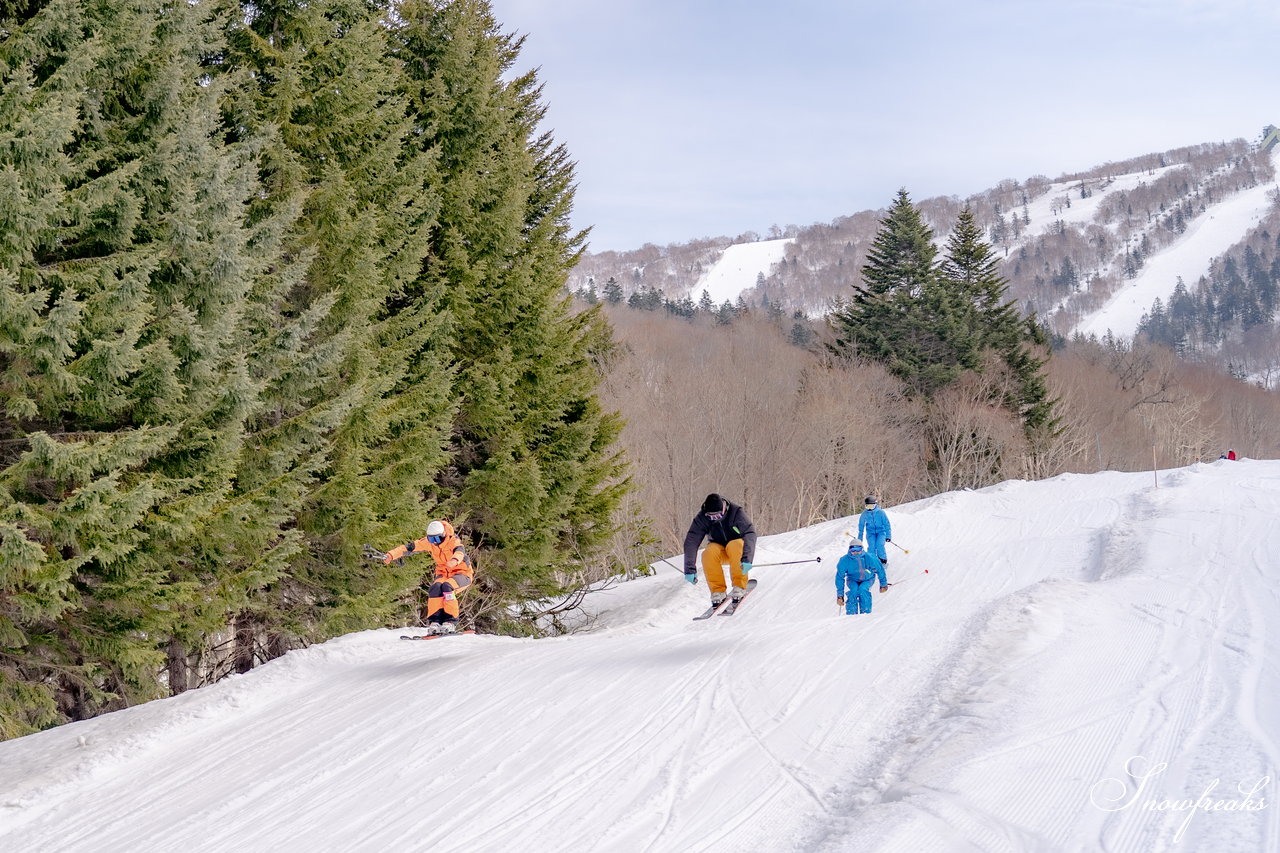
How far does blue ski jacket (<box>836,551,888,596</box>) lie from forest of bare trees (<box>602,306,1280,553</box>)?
19.7 ft

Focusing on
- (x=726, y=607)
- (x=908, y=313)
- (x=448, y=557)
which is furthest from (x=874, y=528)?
(x=908, y=313)

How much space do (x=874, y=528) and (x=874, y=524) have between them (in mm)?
90

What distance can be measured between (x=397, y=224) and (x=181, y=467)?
6.15 m

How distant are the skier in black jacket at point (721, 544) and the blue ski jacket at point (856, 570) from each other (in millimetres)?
2666

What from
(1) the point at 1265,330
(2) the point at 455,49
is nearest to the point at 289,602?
(2) the point at 455,49

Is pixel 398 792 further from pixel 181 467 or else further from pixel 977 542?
pixel 977 542

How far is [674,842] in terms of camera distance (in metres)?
4.92

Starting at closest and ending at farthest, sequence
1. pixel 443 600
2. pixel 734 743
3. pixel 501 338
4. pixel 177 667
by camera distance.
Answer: pixel 734 743
pixel 443 600
pixel 177 667
pixel 501 338

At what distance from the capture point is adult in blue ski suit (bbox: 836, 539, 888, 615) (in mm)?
14867

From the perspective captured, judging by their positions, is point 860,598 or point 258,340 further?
point 860,598

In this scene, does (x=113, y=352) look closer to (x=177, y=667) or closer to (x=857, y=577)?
(x=177, y=667)

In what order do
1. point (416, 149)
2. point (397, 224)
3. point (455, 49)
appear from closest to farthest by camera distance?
1. point (397, 224)
2. point (416, 149)
3. point (455, 49)

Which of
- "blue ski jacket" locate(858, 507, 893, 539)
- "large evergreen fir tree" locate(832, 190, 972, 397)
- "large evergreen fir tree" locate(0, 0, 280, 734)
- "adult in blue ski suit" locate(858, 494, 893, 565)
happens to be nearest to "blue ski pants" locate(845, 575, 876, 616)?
"adult in blue ski suit" locate(858, 494, 893, 565)

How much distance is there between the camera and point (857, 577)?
14891 millimetres
